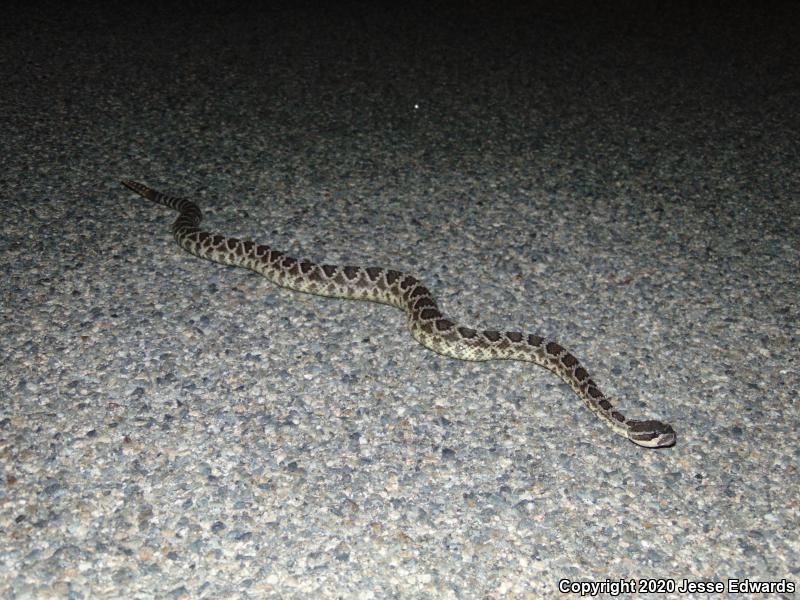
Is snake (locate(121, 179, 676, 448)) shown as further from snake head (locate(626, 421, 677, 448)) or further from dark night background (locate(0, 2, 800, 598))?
dark night background (locate(0, 2, 800, 598))

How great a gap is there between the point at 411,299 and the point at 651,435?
7.90ft

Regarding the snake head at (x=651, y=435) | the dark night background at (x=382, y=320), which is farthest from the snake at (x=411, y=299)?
the dark night background at (x=382, y=320)

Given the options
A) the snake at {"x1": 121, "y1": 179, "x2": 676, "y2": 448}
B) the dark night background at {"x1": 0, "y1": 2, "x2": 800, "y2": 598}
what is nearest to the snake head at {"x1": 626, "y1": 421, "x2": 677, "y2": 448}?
the snake at {"x1": 121, "y1": 179, "x2": 676, "y2": 448}

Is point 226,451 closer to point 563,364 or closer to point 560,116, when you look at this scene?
point 563,364

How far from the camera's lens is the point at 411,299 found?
735 centimetres

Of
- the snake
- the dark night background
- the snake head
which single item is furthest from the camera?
the snake

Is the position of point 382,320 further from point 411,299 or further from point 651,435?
point 651,435

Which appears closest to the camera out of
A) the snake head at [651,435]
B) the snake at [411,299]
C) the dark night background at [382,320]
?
the dark night background at [382,320]

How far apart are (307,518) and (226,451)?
832mm

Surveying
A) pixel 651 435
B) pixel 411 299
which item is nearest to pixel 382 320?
pixel 411 299

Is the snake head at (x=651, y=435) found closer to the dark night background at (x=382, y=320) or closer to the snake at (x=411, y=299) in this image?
the snake at (x=411, y=299)

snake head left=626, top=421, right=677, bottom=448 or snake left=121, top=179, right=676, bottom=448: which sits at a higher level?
snake head left=626, top=421, right=677, bottom=448

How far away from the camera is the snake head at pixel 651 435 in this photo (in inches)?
232

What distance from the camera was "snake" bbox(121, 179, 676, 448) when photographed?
6.20m
